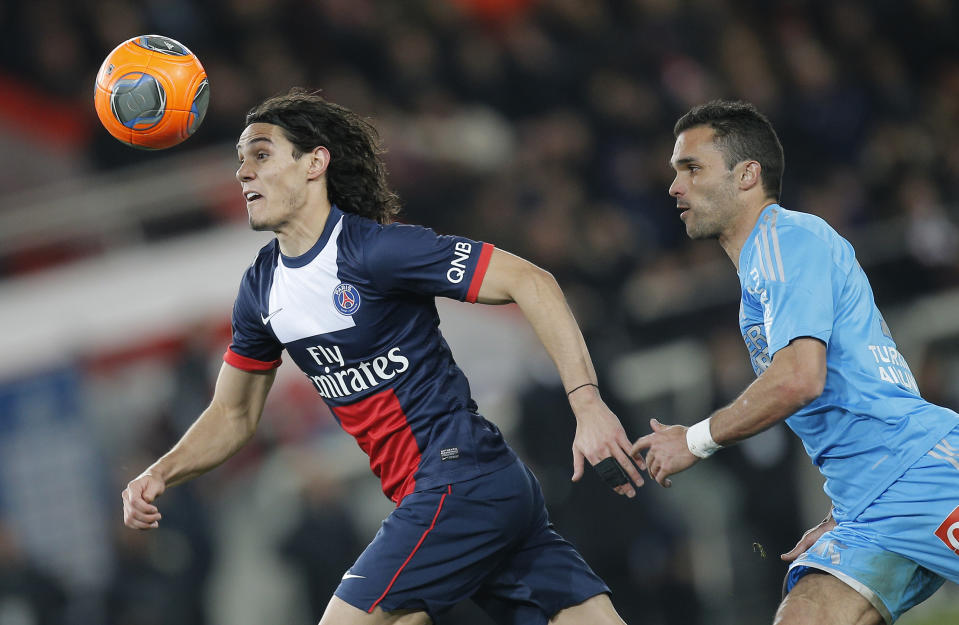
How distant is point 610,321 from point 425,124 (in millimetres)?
4184

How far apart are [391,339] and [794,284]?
1.50 meters

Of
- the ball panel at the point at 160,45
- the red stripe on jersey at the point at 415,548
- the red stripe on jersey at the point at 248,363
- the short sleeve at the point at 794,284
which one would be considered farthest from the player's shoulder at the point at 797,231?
the ball panel at the point at 160,45

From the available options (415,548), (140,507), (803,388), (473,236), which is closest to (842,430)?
(803,388)

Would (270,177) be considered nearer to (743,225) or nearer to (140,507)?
(140,507)

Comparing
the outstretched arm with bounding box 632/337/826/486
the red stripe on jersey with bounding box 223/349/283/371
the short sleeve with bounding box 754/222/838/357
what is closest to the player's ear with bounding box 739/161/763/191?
the short sleeve with bounding box 754/222/838/357

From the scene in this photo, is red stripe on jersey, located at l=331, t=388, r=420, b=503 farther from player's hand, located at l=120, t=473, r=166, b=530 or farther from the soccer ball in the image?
the soccer ball

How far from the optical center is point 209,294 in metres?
10.0

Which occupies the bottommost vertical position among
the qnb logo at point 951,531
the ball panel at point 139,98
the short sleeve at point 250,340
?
the qnb logo at point 951,531

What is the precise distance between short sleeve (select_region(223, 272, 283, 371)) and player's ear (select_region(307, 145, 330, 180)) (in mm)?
497

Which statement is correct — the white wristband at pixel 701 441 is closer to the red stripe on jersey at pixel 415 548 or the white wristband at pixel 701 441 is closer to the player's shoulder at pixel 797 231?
the player's shoulder at pixel 797 231

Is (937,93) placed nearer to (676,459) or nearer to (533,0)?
(533,0)

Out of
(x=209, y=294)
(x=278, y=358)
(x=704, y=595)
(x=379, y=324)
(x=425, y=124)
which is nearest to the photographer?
(x=379, y=324)

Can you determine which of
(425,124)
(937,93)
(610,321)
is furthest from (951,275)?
(425,124)

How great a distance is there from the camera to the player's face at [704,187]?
15.3 ft
